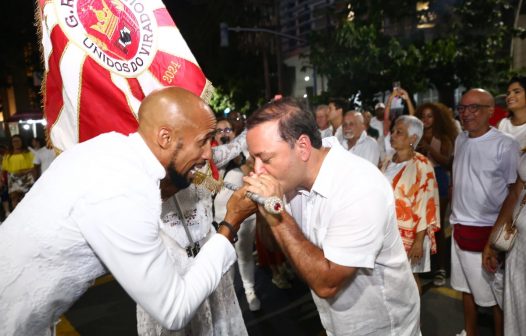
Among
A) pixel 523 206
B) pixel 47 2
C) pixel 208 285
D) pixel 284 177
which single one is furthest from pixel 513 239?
pixel 47 2

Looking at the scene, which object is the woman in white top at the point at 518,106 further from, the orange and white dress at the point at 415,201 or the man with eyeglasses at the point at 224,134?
the man with eyeglasses at the point at 224,134

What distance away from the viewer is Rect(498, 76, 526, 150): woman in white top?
3.70m

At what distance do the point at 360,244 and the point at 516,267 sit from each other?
1.77 meters

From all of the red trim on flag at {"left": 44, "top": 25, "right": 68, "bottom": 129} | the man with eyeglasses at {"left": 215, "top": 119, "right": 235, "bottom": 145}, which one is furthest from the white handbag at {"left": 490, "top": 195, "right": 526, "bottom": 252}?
the man with eyeglasses at {"left": 215, "top": 119, "right": 235, "bottom": 145}

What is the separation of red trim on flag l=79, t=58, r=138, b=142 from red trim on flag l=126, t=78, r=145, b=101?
2.8 inches

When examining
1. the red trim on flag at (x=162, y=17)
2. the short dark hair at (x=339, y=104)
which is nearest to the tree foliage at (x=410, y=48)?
the short dark hair at (x=339, y=104)

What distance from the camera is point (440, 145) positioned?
500cm

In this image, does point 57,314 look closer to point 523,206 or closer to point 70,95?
point 70,95

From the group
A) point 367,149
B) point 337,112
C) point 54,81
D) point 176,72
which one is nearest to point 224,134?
point 337,112

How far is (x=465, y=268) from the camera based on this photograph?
135 inches

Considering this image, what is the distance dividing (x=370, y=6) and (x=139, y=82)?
10.6m

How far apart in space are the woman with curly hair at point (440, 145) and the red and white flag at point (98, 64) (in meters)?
3.54

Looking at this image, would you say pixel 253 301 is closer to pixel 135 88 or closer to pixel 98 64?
pixel 135 88

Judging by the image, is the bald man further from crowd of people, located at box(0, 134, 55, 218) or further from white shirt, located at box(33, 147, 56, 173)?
white shirt, located at box(33, 147, 56, 173)
